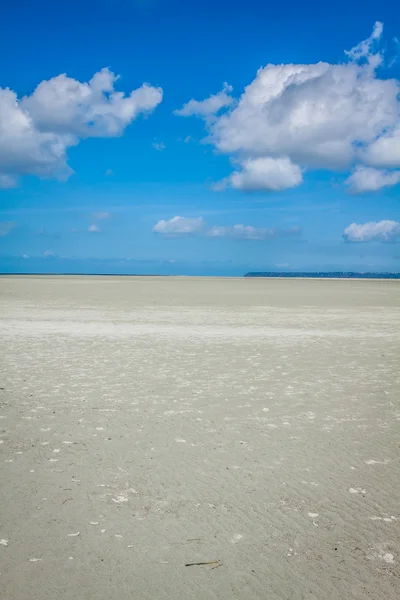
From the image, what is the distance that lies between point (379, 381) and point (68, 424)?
7187 millimetres

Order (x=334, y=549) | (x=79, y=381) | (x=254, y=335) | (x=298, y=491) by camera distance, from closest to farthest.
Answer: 1. (x=334, y=549)
2. (x=298, y=491)
3. (x=79, y=381)
4. (x=254, y=335)

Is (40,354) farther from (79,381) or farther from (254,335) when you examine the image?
(254,335)

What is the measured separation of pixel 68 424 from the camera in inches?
305

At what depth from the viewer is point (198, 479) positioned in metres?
5.79

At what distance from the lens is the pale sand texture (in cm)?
402

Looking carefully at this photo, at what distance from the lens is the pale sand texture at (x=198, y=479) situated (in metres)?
4.02

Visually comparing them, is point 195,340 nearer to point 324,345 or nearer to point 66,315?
point 324,345

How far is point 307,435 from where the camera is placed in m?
7.46

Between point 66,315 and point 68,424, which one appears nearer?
point 68,424

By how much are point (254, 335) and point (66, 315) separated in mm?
11101

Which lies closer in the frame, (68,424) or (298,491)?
(298,491)

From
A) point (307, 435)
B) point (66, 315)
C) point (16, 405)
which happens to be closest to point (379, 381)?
point (307, 435)

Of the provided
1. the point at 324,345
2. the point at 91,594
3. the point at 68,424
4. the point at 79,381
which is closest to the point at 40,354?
the point at 79,381

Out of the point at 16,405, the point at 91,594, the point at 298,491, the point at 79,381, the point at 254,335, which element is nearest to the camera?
the point at 91,594
